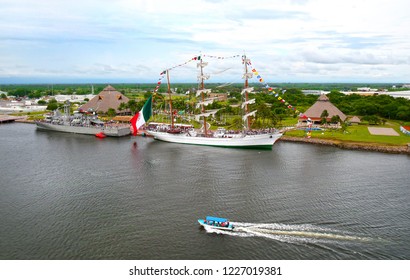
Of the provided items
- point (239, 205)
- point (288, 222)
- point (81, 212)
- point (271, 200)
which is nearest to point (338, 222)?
point (288, 222)

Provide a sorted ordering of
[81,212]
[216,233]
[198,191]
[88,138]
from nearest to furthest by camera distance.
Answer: [216,233], [81,212], [198,191], [88,138]

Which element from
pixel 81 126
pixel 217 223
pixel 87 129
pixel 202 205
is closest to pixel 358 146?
pixel 202 205

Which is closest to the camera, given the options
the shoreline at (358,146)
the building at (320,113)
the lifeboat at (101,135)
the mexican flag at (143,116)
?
the shoreline at (358,146)

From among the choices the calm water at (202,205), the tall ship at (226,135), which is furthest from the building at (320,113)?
the calm water at (202,205)

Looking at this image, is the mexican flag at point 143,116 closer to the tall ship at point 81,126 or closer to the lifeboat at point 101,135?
the tall ship at point 81,126

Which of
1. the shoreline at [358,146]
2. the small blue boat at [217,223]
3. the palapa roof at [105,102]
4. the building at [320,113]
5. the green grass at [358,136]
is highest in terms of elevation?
the palapa roof at [105,102]

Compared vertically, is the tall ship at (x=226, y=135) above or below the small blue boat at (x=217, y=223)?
above

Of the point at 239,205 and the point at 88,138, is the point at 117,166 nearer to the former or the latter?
the point at 239,205

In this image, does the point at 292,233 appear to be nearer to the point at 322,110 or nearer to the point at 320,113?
the point at 320,113
